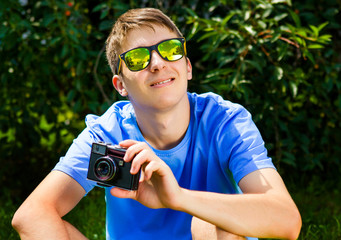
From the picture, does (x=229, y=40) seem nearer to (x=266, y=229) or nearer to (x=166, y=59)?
(x=166, y=59)

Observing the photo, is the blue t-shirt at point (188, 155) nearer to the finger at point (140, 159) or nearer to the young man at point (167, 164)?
the young man at point (167, 164)

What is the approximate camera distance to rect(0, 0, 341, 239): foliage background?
340 cm

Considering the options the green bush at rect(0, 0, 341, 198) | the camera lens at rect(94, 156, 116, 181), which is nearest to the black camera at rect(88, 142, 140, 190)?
the camera lens at rect(94, 156, 116, 181)

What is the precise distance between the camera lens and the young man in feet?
0.24

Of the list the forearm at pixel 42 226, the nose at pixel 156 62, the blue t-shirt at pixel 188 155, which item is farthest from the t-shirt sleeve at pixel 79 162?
the nose at pixel 156 62

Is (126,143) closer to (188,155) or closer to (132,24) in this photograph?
(188,155)

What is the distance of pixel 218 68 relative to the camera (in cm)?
346

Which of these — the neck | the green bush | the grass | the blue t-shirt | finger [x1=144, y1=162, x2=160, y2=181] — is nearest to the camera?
finger [x1=144, y1=162, x2=160, y2=181]

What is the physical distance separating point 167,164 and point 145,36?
607 mm

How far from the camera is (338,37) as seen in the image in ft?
13.8

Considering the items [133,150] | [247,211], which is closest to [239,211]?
[247,211]

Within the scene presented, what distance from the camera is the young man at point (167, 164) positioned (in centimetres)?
199

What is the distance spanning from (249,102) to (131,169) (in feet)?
5.74

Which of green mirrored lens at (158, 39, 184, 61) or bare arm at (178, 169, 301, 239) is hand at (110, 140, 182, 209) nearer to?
bare arm at (178, 169, 301, 239)
